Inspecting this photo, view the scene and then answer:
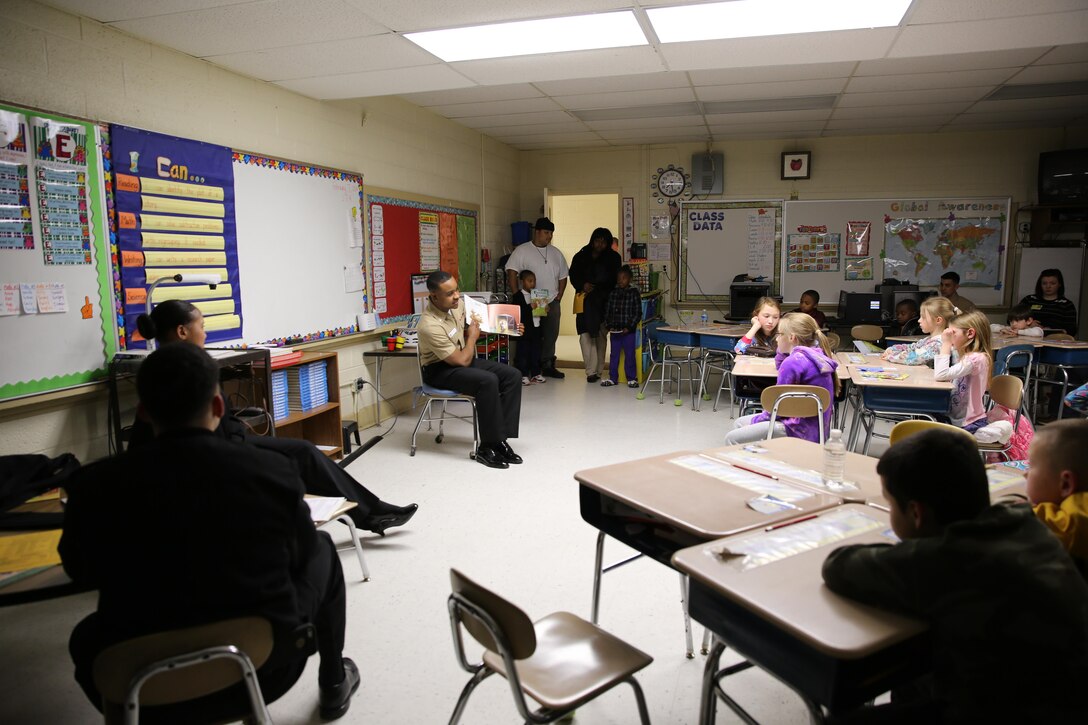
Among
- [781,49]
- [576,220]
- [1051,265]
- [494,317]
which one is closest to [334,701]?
[494,317]

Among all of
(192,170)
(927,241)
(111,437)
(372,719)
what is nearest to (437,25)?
(192,170)

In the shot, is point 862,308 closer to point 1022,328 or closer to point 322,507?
Answer: point 1022,328

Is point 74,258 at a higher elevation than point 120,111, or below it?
below

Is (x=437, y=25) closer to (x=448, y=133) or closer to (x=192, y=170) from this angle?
(x=192, y=170)

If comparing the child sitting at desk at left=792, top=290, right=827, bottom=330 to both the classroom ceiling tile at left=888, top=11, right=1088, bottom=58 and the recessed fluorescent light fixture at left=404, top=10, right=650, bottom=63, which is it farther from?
the recessed fluorescent light fixture at left=404, top=10, right=650, bottom=63

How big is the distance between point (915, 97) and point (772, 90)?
1.35 meters

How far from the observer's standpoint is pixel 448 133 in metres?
6.90

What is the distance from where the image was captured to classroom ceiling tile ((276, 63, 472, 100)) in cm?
428

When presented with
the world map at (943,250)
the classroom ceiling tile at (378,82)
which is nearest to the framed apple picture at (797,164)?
the world map at (943,250)

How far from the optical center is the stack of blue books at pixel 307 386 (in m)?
4.29

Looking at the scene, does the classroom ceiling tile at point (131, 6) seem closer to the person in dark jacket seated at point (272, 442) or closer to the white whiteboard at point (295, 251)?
the white whiteboard at point (295, 251)

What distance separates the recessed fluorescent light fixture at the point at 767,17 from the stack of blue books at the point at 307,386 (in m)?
2.82

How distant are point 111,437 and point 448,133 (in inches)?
178

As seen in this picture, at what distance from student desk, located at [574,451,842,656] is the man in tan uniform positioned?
244 centimetres
